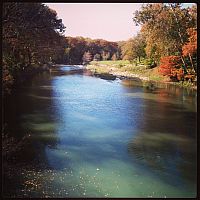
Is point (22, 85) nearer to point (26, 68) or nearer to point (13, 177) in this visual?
point (26, 68)

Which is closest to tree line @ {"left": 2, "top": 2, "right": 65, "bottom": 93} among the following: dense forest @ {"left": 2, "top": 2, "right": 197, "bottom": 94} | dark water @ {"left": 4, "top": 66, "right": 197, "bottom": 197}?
dense forest @ {"left": 2, "top": 2, "right": 197, "bottom": 94}

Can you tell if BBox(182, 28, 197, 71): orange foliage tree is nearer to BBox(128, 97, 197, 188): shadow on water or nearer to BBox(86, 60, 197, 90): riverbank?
BBox(86, 60, 197, 90): riverbank

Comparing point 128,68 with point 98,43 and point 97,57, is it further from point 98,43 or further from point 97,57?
point 98,43

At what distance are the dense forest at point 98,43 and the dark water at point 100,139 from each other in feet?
1.59

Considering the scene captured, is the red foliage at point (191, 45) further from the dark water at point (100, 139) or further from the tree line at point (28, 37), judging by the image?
the tree line at point (28, 37)

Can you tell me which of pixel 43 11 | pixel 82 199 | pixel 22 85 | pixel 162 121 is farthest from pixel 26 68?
pixel 82 199

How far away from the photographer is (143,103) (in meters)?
7.36

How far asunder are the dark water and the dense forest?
19.0 inches

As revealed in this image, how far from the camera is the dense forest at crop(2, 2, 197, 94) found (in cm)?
594

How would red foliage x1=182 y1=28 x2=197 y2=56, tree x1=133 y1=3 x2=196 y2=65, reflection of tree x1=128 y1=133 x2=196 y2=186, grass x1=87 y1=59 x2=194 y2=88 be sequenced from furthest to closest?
grass x1=87 y1=59 x2=194 y2=88, tree x1=133 y1=3 x2=196 y2=65, red foliage x1=182 y1=28 x2=197 y2=56, reflection of tree x1=128 y1=133 x2=196 y2=186

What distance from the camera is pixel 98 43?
641 centimetres

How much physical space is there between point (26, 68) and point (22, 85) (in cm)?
43

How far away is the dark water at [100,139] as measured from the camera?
5148 millimetres

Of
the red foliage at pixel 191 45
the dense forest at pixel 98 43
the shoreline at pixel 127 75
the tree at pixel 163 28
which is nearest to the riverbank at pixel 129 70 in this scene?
the shoreline at pixel 127 75
